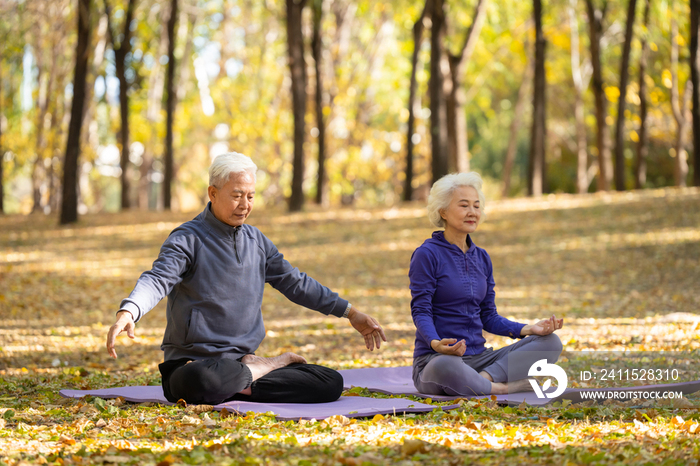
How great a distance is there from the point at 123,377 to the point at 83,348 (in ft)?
6.30

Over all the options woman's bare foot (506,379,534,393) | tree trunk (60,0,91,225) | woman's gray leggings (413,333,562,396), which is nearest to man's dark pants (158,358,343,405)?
woman's gray leggings (413,333,562,396)

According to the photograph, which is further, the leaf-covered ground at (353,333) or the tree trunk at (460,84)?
the tree trunk at (460,84)

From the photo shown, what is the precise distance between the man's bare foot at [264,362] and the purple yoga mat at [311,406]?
0.19 metres

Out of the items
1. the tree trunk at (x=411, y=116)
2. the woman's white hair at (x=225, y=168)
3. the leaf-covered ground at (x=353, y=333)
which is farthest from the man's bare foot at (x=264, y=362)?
the tree trunk at (x=411, y=116)

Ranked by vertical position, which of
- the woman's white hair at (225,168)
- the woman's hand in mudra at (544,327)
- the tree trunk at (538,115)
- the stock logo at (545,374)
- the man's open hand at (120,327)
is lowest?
the stock logo at (545,374)

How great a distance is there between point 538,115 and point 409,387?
15394 mm

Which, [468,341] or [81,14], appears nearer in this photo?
[468,341]

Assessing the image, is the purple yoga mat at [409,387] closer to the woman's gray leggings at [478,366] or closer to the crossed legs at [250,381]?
the woman's gray leggings at [478,366]

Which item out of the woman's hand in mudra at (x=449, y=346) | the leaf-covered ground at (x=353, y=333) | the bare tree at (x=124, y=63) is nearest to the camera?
the leaf-covered ground at (x=353, y=333)

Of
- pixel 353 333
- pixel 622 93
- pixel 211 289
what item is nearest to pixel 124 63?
pixel 622 93

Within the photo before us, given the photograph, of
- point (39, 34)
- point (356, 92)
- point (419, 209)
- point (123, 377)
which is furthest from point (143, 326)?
point (356, 92)

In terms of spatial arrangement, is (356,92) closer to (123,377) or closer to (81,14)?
(81,14)

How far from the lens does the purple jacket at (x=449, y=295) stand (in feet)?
15.2

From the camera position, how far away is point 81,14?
17.1 metres
